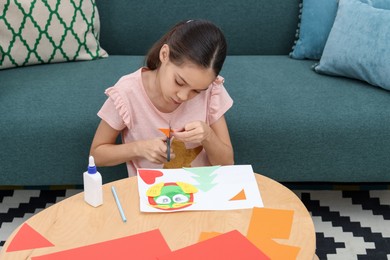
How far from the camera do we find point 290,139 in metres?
2.30

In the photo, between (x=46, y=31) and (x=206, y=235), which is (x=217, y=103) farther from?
(x=46, y=31)

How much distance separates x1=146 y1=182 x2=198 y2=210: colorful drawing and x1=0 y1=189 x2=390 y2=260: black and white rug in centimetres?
85

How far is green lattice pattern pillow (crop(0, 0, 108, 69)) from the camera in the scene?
2582 millimetres

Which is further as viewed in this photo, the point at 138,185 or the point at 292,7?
the point at 292,7

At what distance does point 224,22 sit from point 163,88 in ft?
3.98

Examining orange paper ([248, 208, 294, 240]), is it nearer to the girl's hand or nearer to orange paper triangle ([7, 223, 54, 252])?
the girl's hand

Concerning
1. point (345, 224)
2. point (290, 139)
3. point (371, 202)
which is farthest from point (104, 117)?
point (371, 202)

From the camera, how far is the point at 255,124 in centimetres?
229

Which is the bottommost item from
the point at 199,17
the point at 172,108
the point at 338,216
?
the point at 338,216

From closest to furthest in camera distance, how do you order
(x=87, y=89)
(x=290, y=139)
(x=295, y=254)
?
(x=295, y=254) < (x=290, y=139) < (x=87, y=89)

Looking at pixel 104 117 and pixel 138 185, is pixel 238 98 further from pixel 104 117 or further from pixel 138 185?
pixel 138 185

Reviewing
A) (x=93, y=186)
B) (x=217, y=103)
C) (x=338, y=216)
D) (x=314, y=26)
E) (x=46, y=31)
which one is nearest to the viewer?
(x=93, y=186)

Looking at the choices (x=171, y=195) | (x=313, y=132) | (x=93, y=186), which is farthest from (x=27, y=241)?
(x=313, y=132)

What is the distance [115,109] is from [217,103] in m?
0.33
